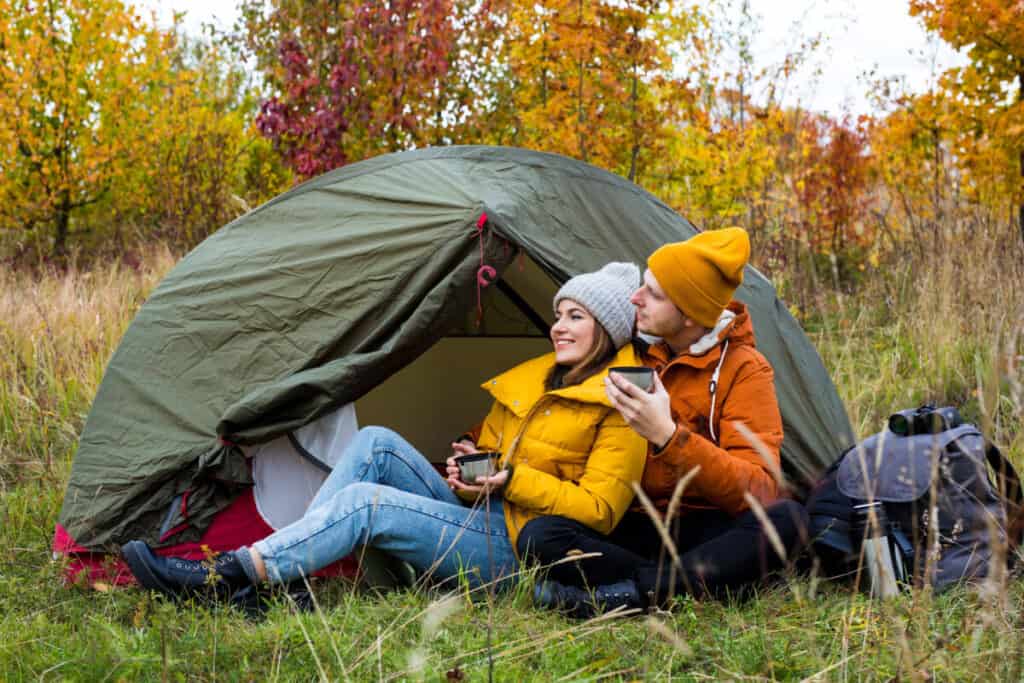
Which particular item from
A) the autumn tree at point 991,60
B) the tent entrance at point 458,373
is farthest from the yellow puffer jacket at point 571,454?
the autumn tree at point 991,60

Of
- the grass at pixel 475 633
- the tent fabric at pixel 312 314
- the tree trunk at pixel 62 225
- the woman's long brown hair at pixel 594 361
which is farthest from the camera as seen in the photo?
the tree trunk at pixel 62 225

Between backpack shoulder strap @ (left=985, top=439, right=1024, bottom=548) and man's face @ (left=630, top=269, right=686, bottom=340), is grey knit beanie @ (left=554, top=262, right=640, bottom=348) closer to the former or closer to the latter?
man's face @ (left=630, top=269, right=686, bottom=340)

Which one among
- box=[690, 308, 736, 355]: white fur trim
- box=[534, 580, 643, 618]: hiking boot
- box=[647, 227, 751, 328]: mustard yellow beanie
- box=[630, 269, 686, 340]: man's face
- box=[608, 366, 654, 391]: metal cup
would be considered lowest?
box=[534, 580, 643, 618]: hiking boot

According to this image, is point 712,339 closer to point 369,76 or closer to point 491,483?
point 491,483

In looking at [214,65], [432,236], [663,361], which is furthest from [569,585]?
[214,65]

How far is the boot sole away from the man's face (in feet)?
4.86

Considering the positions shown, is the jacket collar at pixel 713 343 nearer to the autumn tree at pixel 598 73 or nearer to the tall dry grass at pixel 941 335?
the tall dry grass at pixel 941 335

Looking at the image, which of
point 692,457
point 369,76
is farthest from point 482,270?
point 369,76

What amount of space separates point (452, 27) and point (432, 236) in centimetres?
360

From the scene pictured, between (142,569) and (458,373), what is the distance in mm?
2147

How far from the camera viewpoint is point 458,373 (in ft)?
14.9

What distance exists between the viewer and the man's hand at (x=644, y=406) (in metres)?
2.37

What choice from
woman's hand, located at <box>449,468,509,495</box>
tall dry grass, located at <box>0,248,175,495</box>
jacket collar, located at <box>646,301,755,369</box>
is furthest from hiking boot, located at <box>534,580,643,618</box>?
tall dry grass, located at <box>0,248,175,495</box>

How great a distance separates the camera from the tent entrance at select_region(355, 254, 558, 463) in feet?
14.5
